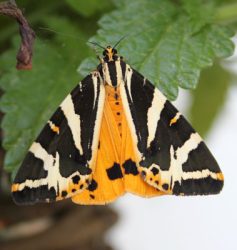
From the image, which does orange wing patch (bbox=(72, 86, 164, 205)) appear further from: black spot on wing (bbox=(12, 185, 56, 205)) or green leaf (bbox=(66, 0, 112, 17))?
green leaf (bbox=(66, 0, 112, 17))

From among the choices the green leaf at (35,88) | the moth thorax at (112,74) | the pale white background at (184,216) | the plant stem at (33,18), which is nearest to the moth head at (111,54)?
the moth thorax at (112,74)

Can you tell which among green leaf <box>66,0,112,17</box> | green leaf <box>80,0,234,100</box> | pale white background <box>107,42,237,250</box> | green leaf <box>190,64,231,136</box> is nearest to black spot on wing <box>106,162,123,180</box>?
green leaf <box>80,0,234,100</box>

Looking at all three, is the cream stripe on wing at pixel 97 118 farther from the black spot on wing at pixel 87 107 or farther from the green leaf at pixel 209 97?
the green leaf at pixel 209 97

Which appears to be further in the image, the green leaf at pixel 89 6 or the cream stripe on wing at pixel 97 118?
the green leaf at pixel 89 6

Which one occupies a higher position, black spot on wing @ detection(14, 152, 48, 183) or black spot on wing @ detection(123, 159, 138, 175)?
black spot on wing @ detection(123, 159, 138, 175)

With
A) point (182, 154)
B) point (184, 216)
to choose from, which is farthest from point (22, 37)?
point (184, 216)

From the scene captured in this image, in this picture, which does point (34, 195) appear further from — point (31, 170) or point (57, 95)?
point (57, 95)
